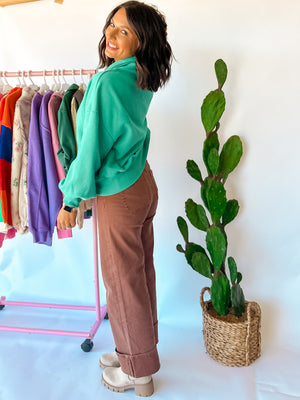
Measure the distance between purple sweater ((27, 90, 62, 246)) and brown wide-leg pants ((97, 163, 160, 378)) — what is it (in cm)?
37

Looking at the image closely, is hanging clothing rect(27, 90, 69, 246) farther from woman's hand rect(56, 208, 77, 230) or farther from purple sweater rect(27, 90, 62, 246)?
woman's hand rect(56, 208, 77, 230)

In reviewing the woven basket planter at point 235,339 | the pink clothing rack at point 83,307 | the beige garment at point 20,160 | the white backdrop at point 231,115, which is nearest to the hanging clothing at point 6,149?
the beige garment at point 20,160

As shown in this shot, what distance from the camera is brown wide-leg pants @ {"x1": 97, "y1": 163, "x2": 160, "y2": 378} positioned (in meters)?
1.34

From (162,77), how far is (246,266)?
1101 millimetres

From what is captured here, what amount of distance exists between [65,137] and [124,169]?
1.23ft

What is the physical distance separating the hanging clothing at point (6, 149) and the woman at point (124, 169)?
39cm

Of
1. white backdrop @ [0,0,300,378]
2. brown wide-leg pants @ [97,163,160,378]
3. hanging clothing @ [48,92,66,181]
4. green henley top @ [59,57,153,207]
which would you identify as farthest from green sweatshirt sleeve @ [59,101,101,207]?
white backdrop @ [0,0,300,378]

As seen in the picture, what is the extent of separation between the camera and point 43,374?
166 cm

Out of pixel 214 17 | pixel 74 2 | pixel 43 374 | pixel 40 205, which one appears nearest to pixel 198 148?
pixel 214 17

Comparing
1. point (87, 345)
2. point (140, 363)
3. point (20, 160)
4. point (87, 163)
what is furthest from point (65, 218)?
point (87, 345)

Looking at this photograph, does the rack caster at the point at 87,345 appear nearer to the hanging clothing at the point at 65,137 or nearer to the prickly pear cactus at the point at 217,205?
the prickly pear cactus at the point at 217,205

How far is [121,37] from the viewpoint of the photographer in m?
1.28

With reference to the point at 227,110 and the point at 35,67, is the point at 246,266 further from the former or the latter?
the point at 35,67

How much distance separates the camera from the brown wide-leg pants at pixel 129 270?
1.34 m
